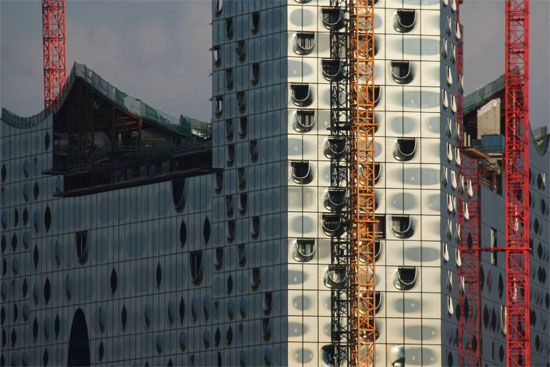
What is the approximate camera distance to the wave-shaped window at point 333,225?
535 ft

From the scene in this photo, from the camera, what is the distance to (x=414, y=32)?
16588 centimetres

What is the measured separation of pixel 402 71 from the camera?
543 feet

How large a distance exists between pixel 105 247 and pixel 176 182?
994cm

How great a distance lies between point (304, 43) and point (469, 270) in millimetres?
20379

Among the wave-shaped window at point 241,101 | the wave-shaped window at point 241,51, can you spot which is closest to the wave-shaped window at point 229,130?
the wave-shaped window at point 241,101

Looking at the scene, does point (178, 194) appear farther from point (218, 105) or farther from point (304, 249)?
point (304, 249)

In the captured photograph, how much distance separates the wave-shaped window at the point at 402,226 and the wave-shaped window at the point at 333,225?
3720 millimetres

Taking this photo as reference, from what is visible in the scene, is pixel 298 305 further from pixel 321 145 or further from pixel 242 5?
pixel 242 5

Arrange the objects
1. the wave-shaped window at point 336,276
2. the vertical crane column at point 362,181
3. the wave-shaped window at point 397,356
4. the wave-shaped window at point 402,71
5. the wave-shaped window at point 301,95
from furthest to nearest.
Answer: the wave-shaped window at point 402,71 < the wave-shaped window at point 301,95 < the wave-shaped window at point 336,276 < the wave-shaped window at point 397,356 < the vertical crane column at point 362,181

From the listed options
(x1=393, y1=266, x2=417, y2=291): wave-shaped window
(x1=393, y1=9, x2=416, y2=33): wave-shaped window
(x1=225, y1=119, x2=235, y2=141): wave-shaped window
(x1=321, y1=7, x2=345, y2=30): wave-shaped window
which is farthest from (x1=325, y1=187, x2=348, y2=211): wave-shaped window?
(x1=393, y1=9, x2=416, y2=33): wave-shaped window

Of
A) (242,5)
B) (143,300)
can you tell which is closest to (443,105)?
(242,5)

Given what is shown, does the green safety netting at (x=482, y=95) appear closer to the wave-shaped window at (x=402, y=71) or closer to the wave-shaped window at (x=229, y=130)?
the wave-shaped window at (x=402, y=71)

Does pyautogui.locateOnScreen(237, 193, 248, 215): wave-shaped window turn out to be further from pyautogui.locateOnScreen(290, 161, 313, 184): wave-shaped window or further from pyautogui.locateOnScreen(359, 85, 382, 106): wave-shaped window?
pyautogui.locateOnScreen(359, 85, 382, 106): wave-shaped window

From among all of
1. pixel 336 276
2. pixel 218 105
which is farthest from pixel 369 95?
pixel 336 276
